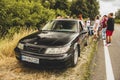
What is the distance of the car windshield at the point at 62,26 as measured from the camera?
8.22 m

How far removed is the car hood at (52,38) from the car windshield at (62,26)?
0.49 m

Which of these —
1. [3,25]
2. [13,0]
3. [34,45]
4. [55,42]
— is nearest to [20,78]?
[34,45]

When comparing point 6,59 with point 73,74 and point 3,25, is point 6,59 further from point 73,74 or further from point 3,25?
point 3,25

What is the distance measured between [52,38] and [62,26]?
1489 mm

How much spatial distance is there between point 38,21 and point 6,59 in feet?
29.2

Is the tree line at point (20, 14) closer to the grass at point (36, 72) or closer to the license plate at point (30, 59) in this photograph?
the grass at point (36, 72)

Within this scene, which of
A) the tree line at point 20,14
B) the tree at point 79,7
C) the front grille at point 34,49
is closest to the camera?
the front grille at point 34,49

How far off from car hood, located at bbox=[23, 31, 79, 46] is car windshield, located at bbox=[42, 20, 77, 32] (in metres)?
0.49

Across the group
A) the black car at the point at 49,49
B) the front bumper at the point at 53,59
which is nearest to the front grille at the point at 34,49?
the black car at the point at 49,49

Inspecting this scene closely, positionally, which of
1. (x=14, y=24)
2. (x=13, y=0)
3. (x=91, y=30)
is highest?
(x=13, y=0)

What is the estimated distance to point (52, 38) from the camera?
22.9 feet

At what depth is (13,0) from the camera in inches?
551

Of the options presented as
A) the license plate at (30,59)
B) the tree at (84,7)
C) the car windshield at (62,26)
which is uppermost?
the car windshield at (62,26)

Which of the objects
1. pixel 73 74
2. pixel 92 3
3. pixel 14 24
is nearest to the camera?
pixel 73 74
